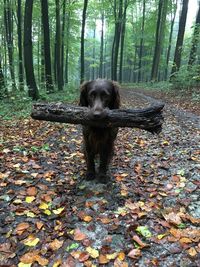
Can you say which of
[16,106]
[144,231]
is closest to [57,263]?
[144,231]

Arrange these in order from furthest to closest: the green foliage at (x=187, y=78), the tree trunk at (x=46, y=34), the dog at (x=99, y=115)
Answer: the green foliage at (x=187, y=78) → the tree trunk at (x=46, y=34) → the dog at (x=99, y=115)

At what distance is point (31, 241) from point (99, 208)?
1.06m

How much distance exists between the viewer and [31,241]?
121 inches

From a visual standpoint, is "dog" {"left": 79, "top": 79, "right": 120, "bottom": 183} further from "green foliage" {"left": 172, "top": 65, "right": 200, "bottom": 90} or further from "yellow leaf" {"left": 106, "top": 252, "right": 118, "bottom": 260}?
"green foliage" {"left": 172, "top": 65, "right": 200, "bottom": 90}

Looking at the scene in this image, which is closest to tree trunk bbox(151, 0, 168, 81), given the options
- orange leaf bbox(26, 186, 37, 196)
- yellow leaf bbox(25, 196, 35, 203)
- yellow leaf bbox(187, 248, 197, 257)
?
orange leaf bbox(26, 186, 37, 196)

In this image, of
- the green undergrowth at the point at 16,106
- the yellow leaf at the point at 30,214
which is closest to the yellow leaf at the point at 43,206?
the yellow leaf at the point at 30,214

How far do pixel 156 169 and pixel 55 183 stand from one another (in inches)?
77.2

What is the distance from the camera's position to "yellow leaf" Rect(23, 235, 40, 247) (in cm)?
304

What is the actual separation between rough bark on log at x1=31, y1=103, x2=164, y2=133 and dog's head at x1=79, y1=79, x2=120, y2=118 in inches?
4.6

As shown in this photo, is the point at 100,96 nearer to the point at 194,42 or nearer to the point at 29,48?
the point at 29,48

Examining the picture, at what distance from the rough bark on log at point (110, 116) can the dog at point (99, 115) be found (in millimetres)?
144

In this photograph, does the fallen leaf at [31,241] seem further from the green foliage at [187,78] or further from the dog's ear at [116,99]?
the green foliage at [187,78]

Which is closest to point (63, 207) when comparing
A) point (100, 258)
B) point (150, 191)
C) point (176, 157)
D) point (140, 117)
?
point (100, 258)

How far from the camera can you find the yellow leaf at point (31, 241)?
3039 mm
